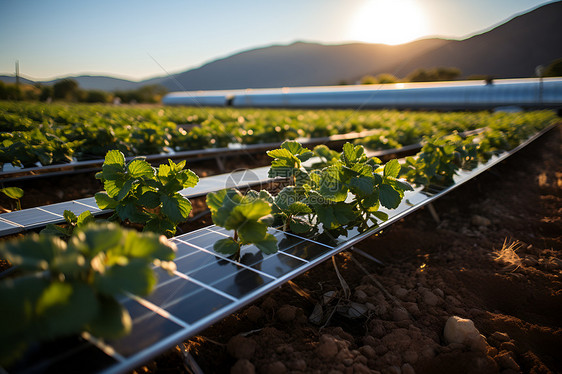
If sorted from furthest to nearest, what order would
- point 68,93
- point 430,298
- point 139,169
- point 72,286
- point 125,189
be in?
point 68,93
point 430,298
point 139,169
point 125,189
point 72,286

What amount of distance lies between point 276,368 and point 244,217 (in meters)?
0.69

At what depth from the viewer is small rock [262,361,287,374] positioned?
5.07ft

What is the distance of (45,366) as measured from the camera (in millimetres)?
1029

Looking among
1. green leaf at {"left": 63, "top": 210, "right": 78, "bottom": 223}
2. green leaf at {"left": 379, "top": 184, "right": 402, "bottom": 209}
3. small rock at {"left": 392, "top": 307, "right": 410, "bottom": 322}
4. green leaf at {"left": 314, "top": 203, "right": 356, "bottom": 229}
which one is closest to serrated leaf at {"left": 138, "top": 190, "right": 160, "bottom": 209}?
green leaf at {"left": 63, "top": 210, "right": 78, "bottom": 223}

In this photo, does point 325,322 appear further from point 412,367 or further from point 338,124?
point 338,124

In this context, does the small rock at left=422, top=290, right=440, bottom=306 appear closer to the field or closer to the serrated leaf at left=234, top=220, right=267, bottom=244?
the field

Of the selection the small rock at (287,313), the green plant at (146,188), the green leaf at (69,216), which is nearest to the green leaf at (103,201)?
the green plant at (146,188)

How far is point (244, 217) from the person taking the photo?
1.66m

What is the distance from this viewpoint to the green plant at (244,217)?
5.31 ft

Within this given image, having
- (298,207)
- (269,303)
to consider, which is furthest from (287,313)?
(298,207)

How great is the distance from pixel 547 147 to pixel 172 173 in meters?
10.6

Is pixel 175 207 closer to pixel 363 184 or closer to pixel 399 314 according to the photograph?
pixel 363 184

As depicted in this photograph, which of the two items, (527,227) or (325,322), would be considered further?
(527,227)

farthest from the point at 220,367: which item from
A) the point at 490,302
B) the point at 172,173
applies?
the point at 490,302
